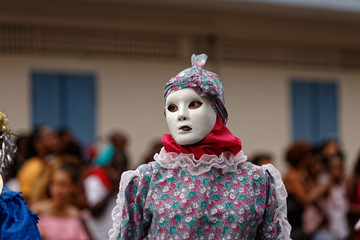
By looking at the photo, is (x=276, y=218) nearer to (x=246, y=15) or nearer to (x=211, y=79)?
(x=211, y=79)

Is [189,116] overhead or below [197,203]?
overhead

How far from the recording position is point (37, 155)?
725cm

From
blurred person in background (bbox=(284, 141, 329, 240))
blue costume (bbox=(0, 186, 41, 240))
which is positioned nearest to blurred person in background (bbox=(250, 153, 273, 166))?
blurred person in background (bbox=(284, 141, 329, 240))

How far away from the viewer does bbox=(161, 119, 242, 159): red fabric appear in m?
3.86

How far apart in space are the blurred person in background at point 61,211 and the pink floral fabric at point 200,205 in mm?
1678

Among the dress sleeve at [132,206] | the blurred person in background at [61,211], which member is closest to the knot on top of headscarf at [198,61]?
the dress sleeve at [132,206]

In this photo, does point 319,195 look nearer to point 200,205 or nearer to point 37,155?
point 37,155

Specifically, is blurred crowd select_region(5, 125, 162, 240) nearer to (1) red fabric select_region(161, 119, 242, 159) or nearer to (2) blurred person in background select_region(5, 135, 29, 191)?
(2) blurred person in background select_region(5, 135, 29, 191)

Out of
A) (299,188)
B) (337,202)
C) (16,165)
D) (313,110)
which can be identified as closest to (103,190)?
(16,165)

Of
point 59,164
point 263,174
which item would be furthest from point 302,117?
point 263,174

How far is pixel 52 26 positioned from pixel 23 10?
0.44 m

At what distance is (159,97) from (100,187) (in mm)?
3658

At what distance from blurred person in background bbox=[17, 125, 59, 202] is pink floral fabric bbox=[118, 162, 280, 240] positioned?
2.73m

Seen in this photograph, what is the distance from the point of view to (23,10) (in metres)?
9.52
